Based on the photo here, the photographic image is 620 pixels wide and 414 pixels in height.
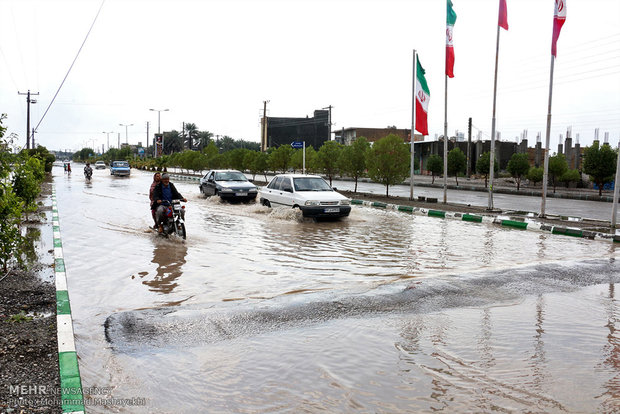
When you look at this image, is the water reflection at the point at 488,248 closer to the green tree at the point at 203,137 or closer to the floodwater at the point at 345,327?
the floodwater at the point at 345,327

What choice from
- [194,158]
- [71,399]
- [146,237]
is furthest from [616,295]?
[194,158]

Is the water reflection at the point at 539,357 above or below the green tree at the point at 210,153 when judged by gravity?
below

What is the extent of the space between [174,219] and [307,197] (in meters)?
4.45

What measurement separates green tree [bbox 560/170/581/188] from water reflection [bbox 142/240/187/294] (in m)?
32.7

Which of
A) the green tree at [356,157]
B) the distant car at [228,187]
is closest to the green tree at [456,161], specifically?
the green tree at [356,157]

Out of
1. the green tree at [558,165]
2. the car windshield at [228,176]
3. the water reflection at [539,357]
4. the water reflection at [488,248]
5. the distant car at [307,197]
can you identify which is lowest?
the water reflection at [539,357]

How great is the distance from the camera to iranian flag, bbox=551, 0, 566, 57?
15.5 meters

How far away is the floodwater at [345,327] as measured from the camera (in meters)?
3.85

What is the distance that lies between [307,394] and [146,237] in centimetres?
897

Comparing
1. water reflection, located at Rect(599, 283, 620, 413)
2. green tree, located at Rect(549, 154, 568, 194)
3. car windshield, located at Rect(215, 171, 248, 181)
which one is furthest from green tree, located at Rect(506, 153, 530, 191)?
water reflection, located at Rect(599, 283, 620, 413)

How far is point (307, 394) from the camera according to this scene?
152 inches

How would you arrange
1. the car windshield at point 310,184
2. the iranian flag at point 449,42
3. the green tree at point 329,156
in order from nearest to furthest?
the car windshield at point 310,184 → the iranian flag at point 449,42 → the green tree at point 329,156

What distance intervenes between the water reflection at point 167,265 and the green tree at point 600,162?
29.0m

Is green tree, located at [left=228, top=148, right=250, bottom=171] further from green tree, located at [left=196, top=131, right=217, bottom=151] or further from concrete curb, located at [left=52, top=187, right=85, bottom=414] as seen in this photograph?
green tree, located at [left=196, top=131, right=217, bottom=151]
